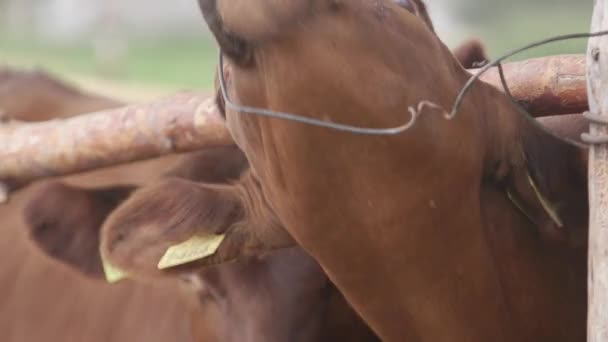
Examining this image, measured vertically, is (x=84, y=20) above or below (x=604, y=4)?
below

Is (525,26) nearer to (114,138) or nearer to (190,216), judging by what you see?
(114,138)

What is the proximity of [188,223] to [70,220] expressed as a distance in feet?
2.71

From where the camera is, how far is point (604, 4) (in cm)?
162

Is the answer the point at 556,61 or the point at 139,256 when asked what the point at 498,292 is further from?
the point at 139,256

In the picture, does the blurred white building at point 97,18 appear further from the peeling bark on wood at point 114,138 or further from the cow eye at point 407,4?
the cow eye at point 407,4

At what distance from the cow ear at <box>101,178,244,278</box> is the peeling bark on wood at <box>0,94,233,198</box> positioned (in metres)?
0.28

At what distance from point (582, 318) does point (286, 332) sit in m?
0.67

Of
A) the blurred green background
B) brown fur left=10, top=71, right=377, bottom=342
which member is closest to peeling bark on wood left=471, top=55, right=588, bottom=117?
brown fur left=10, top=71, right=377, bottom=342

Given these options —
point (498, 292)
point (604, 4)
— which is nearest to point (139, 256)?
point (498, 292)

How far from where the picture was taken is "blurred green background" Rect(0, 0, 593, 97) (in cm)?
1386

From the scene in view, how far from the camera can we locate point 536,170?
1888 mm

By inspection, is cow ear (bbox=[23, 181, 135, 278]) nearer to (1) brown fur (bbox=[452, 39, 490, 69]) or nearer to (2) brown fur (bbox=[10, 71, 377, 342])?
(2) brown fur (bbox=[10, 71, 377, 342])

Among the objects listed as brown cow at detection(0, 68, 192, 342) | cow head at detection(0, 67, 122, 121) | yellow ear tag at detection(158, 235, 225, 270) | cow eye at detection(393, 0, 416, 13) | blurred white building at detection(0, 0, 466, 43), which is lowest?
blurred white building at detection(0, 0, 466, 43)

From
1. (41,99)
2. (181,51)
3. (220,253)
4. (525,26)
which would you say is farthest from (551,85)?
(181,51)
